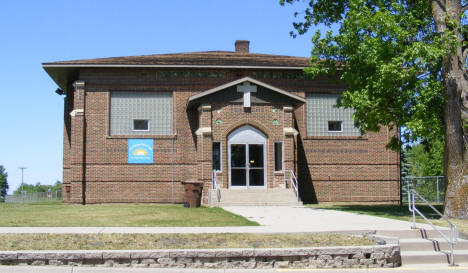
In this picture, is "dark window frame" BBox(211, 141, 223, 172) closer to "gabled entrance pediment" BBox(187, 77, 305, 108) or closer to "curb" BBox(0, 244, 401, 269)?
"gabled entrance pediment" BBox(187, 77, 305, 108)

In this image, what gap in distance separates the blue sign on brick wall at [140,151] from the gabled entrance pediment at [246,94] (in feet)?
10.7

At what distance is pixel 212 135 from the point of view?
2489 centimetres

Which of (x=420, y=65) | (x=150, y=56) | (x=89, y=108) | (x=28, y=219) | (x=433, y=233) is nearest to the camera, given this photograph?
(x=433, y=233)

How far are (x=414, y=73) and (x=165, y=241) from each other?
10.3m

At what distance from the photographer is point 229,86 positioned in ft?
81.4

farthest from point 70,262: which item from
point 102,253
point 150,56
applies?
point 150,56

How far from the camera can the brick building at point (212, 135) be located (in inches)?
989

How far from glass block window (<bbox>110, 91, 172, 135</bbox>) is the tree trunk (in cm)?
1334

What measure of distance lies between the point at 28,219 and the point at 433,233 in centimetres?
1068

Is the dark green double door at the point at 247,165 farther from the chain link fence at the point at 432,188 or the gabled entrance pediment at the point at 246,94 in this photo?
the chain link fence at the point at 432,188

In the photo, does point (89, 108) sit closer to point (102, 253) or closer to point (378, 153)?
point (378, 153)

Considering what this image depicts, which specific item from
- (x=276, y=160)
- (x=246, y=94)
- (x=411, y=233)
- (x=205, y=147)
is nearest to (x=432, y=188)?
(x=276, y=160)

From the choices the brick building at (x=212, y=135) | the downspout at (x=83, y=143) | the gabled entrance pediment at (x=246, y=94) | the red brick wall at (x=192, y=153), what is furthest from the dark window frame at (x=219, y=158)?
the downspout at (x=83, y=143)

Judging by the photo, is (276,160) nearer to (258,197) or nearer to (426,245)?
(258,197)
